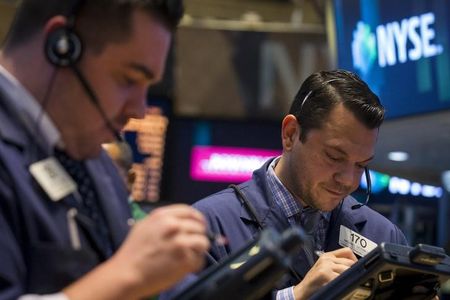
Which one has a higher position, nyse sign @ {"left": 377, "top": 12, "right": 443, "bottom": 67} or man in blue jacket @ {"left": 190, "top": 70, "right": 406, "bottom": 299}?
nyse sign @ {"left": 377, "top": 12, "right": 443, "bottom": 67}

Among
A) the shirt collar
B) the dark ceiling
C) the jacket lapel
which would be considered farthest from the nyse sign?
the shirt collar

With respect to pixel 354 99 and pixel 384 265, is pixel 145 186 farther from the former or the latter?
pixel 384 265

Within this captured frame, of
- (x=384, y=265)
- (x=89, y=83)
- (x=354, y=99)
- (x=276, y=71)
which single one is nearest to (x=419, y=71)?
(x=354, y=99)

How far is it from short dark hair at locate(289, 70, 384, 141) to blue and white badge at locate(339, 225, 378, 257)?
0.32 m

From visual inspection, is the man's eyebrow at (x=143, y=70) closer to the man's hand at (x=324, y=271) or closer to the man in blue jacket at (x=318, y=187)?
the man's hand at (x=324, y=271)

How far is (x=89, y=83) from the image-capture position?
1416 mm

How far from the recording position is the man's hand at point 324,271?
2.17 m

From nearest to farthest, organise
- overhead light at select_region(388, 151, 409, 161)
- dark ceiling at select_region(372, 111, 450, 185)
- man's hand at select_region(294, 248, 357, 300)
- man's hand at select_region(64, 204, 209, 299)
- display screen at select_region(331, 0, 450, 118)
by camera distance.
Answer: man's hand at select_region(64, 204, 209, 299)
man's hand at select_region(294, 248, 357, 300)
display screen at select_region(331, 0, 450, 118)
dark ceiling at select_region(372, 111, 450, 185)
overhead light at select_region(388, 151, 409, 161)

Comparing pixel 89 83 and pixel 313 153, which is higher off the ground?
pixel 89 83

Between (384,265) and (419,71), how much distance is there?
2.85m

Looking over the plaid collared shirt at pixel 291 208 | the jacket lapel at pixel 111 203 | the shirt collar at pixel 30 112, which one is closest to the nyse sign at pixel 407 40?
the plaid collared shirt at pixel 291 208

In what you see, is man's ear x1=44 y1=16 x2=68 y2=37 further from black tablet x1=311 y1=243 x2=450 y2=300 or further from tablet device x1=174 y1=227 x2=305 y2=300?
black tablet x1=311 y1=243 x2=450 y2=300

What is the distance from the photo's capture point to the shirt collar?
1422mm

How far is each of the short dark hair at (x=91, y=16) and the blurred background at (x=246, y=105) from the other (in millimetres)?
3709
